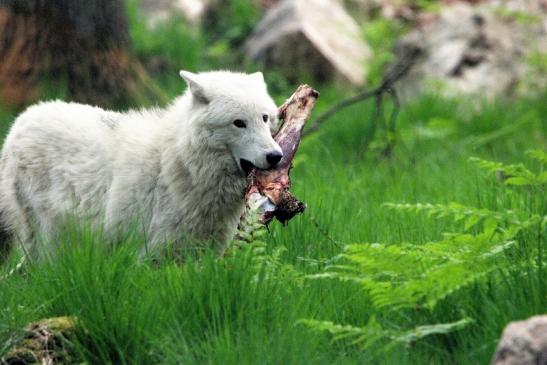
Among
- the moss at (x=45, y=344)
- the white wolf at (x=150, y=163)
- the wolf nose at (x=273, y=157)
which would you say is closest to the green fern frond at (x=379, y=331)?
the moss at (x=45, y=344)

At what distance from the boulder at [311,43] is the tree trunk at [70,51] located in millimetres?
4327

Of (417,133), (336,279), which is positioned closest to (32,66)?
(417,133)

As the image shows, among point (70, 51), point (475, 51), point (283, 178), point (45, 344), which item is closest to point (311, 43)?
point (475, 51)

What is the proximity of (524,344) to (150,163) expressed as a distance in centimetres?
358

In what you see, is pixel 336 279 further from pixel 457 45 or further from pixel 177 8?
pixel 177 8

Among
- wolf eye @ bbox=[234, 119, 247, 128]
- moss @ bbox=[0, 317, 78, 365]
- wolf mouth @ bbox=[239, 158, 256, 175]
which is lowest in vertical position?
moss @ bbox=[0, 317, 78, 365]

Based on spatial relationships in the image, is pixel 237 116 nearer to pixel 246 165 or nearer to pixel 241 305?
pixel 246 165

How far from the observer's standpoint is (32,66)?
10484 millimetres

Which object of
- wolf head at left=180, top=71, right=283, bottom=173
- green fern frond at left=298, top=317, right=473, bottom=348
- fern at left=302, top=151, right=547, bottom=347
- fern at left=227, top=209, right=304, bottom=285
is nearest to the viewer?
green fern frond at left=298, top=317, right=473, bottom=348

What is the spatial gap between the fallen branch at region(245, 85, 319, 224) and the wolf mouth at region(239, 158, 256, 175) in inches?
5.5

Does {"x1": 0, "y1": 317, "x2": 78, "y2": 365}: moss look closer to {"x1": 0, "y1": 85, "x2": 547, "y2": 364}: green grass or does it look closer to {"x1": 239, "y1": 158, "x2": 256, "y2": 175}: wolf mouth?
{"x1": 0, "y1": 85, "x2": 547, "y2": 364}: green grass

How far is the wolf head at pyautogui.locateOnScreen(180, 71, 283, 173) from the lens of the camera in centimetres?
617

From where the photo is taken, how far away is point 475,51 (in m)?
14.0

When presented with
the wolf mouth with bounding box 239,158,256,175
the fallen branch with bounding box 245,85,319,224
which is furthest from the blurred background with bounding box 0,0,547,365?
the wolf mouth with bounding box 239,158,256,175
